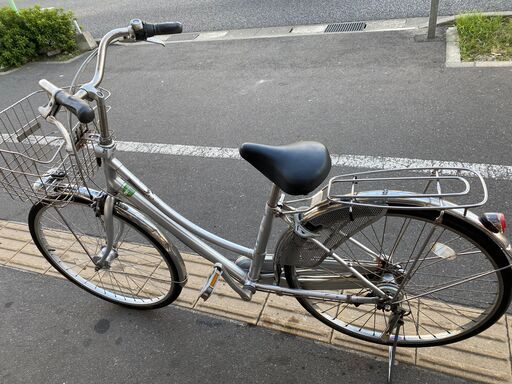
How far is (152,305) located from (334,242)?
1.42 meters

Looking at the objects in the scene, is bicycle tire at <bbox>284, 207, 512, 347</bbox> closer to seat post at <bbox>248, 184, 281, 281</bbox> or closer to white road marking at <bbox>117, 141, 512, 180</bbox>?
seat post at <bbox>248, 184, 281, 281</bbox>

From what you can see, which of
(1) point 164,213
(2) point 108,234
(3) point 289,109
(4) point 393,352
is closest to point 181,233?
(1) point 164,213

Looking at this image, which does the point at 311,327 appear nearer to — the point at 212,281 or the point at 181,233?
the point at 212,281

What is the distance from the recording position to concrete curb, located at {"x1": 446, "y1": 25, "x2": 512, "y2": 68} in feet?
15.3

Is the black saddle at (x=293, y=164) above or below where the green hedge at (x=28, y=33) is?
above

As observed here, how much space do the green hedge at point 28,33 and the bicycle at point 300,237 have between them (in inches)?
231

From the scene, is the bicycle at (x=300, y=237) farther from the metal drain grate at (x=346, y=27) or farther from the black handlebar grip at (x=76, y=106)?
the metal drain grate at (x=346, y=27)

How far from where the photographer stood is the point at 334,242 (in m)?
1.87

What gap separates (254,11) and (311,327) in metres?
7.22

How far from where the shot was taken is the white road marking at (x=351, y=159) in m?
3.30

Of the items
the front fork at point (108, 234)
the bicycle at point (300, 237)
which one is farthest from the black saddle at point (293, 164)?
the front fork at point (108, 234)

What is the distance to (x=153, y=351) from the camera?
2486 mm

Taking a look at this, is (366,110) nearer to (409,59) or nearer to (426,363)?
(409,59)

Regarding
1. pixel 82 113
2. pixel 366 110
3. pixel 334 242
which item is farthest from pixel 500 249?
pixel 366 110
